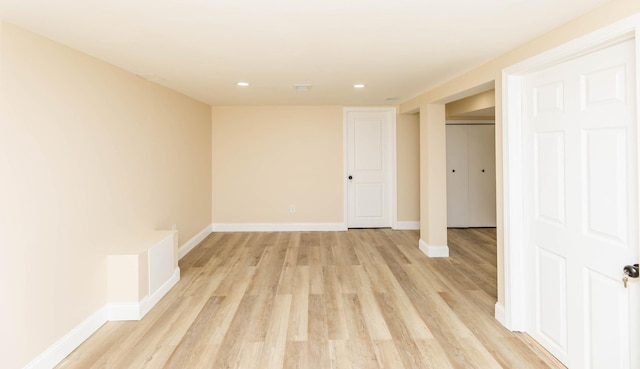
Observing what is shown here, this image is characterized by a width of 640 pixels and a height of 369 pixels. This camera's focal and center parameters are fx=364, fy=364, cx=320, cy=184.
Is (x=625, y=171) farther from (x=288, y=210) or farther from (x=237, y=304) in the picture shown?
(x=288, y=210)

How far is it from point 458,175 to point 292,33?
489cm

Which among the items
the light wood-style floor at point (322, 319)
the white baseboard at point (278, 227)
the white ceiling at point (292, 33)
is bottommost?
the light wood-style floor at point (322, 319)

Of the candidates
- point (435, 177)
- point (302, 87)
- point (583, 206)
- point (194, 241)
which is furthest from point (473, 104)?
point (194, 241)

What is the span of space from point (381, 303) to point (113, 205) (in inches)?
95.7

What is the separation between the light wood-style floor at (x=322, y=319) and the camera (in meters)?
2.32

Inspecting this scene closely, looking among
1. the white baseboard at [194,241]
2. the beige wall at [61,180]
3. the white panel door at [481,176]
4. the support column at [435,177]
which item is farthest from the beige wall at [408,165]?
the beige wall at [61,180]

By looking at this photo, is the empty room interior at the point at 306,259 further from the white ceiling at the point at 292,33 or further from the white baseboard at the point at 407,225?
the white baseboard at the point at 407,225

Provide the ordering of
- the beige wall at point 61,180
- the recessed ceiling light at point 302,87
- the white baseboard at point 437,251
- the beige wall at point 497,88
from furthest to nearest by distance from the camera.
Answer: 1. the white baseboard at point 437,251
2. the recessed ceiling light at point 302,87
3. the beige wall at point 61,180
4. the beige wall at point 497,88

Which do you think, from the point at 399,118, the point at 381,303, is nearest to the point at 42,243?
the point at 381,303

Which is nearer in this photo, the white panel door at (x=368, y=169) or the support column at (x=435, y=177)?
the support column at (x=435, y=177)

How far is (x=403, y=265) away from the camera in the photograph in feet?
14.0

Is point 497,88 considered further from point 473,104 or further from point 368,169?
point 368,169

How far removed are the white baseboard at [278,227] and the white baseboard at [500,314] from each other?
11.4ft

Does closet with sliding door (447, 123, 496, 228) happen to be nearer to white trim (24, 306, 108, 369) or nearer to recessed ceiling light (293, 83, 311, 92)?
recessed ceiling light (293, 83, 311, 92)
